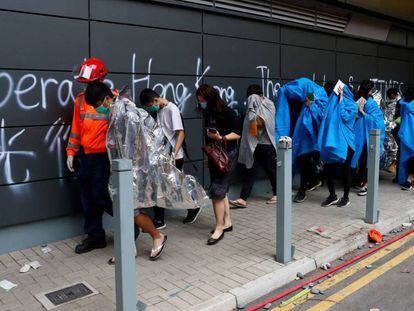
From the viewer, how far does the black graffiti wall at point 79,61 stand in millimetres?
4543

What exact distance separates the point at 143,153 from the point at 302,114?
321 cm

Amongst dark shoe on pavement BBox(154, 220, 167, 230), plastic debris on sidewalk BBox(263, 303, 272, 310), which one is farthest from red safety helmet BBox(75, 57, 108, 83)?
plastic debris on sidewalk BBox(263, 303, 272, 310)

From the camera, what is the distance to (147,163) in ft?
13.9

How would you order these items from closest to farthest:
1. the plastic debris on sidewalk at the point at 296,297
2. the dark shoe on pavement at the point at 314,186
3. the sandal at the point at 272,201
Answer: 1. the plastic debris on sidewalk at the point at 296,297
2. the sandal at the point at 272,201
3. the dark shoe on pavement at the point at 314,186

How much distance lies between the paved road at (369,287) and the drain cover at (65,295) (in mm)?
1586

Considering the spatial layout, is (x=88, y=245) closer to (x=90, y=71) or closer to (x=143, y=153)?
(x=143, y=153)

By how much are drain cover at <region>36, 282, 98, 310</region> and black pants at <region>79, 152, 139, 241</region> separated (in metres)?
0.92

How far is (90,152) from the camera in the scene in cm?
453

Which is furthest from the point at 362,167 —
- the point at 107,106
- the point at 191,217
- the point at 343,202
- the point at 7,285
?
the point at 7,285

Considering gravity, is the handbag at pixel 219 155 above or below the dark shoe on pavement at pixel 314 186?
above

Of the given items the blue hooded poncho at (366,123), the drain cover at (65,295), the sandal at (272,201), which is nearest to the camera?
the drain cover at (65,295)

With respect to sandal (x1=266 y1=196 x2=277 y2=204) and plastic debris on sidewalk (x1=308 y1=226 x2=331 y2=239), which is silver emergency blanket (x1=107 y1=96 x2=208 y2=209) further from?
sandal (x1=266 y1=196 x2=277 y2=204)

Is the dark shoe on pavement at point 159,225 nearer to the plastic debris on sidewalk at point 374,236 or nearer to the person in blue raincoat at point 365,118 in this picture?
the plastic debris on sidewalk at point 374,236

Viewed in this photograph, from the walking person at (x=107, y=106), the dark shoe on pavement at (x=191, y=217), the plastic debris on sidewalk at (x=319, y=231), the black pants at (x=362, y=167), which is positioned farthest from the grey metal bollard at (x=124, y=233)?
the black pants at (x=362, y=167)
